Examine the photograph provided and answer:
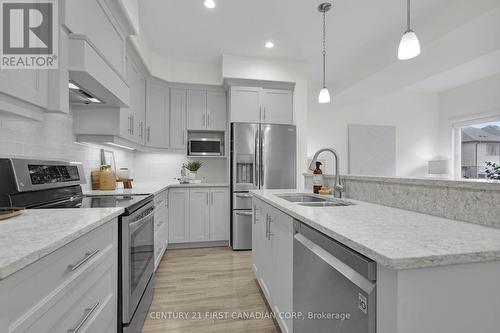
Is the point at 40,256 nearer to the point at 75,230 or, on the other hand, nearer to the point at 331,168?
the point at 75,230

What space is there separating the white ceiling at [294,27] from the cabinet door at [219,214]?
6.74 ft

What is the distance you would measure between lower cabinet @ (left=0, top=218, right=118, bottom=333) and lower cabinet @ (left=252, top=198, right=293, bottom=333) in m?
0.96

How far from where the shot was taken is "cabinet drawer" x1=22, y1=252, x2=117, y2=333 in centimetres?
78

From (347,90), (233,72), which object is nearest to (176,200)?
(233,72)

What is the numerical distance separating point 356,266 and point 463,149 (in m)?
6.41

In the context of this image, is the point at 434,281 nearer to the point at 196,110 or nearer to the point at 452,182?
the point at 452,182

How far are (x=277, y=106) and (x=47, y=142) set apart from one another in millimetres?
2836

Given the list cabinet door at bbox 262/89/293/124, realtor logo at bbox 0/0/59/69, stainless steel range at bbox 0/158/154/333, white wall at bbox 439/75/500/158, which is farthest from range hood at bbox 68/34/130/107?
white wall at bbox 439/75/500/158

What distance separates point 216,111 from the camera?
3.95m

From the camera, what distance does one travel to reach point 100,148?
9.12 ft

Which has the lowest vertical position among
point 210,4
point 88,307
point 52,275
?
point 88,307

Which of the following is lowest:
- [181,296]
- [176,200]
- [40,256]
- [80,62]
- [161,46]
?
[181,296]

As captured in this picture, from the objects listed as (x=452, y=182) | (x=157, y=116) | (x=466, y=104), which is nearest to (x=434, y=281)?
(x=452, y=182)

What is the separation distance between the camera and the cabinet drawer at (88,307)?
78 centimetres
